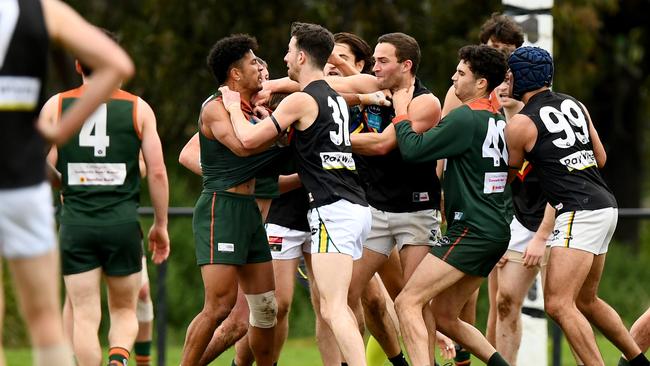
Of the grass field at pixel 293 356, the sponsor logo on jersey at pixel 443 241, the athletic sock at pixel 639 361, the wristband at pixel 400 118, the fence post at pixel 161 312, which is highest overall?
the wristband at pixel 400 118

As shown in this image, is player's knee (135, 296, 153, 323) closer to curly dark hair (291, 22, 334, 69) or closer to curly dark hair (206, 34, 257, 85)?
curly dark hair (206, 34, 257, 85)

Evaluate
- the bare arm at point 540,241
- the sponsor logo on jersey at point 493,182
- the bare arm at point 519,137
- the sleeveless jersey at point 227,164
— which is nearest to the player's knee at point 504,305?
the bare arm at point 540,241

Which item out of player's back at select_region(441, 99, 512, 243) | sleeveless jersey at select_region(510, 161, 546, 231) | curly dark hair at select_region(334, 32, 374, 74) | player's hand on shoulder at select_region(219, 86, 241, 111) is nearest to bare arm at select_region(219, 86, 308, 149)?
player's hand on shoulder at select_region(219, 86, 241, 111)

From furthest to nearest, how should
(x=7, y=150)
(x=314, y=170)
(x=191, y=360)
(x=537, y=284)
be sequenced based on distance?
1. (x=537, y=284)
2. (x=191, y=360)
3. (x=314, y=170)
4. (x=7, y=150)

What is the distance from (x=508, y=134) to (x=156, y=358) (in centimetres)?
539

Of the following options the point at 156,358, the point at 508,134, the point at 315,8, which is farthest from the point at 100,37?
the point at 315,8

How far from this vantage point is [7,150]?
16.8 ft

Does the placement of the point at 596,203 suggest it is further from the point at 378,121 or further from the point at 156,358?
the point at 156,358

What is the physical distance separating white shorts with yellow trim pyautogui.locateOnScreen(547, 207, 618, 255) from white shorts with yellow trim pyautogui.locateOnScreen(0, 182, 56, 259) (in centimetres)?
404

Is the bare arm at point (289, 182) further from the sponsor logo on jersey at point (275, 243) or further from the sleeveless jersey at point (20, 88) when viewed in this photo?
the sleeveless jersey at point (20, 88)

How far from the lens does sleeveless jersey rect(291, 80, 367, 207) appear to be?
25.6ft

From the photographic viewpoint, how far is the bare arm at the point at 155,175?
7891mm

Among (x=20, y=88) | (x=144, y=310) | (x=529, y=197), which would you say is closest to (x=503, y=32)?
(x=529, y=197)

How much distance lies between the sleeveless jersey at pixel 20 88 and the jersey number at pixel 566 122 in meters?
3.94
